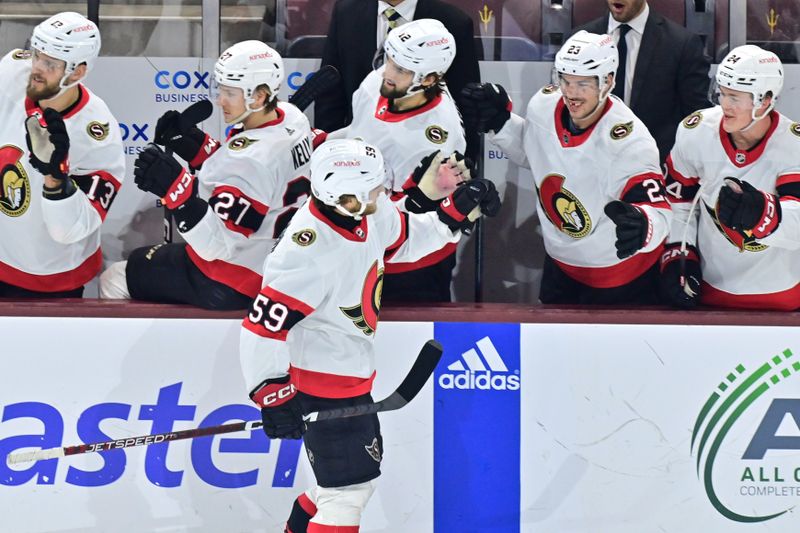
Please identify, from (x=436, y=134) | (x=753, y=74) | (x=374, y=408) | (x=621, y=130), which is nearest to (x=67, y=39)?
(x=436, y=134)

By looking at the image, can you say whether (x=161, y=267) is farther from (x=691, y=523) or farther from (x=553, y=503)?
(x=691, y=523)

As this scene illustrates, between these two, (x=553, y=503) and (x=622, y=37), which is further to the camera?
(x=622, y=37)

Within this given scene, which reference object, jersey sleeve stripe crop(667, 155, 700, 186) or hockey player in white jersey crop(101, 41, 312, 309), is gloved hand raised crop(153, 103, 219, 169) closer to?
hockey player in white jersey crop(101, 41, 312, 309)

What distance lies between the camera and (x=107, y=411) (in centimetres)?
345

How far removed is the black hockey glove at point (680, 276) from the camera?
3.55 meters

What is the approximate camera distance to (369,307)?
3.18 meters

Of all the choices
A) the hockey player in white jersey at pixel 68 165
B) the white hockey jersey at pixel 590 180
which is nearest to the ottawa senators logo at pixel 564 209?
the white hockey jersey at pixel 590 180

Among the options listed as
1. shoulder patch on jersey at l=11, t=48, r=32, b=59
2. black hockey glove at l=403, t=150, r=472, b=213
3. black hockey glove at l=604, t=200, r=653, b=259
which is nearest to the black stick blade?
black hockey glove at l=403, t=150, r=472, b=213

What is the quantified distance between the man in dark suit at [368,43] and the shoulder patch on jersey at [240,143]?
1.94 ft

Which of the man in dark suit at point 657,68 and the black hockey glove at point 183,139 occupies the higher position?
the man in dark suit at point 657,68

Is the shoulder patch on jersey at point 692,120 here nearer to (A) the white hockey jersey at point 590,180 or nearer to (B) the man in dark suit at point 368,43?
(A) the white hockey jersey at point 590,180

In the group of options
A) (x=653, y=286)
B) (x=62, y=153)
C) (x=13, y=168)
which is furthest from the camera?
(x=653, y=286)

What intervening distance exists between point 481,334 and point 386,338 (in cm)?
26

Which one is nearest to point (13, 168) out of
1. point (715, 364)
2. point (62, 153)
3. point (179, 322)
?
point (62, 153)
